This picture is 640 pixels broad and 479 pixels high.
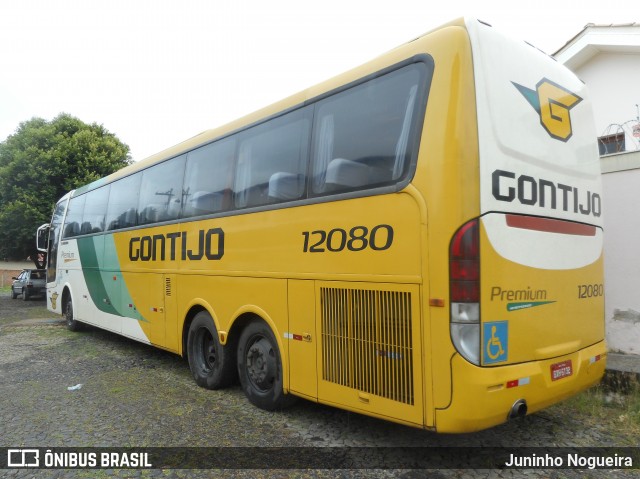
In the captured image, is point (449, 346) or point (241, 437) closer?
point (449, 346)

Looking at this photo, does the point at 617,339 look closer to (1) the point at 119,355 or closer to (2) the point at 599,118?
(2) the point at 599,118

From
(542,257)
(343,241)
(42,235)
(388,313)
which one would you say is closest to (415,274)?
(388,313)

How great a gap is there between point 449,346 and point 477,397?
0.37 metres

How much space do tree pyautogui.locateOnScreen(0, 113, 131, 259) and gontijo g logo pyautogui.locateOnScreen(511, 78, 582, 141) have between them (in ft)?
65.7

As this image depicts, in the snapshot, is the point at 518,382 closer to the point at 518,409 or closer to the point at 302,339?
the point at 518,409

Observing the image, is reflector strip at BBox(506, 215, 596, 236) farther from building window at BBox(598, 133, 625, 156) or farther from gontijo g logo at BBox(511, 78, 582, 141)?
building window at BBox(598, 133, 625, 156)

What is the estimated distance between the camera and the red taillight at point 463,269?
10.5ft

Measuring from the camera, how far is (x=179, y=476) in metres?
3.66

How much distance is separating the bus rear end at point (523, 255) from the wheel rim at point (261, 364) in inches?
84.3

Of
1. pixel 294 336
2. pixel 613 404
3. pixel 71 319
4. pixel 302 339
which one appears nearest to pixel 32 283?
pixel 71 319

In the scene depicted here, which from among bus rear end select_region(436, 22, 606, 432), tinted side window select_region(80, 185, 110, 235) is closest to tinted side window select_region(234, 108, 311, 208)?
bus rear end select_region(436, 22, 606, 432)

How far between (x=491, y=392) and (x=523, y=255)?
103 cm

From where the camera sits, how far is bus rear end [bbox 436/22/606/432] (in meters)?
3.21

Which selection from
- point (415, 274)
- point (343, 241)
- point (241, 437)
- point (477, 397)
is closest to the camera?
point (477, 397)
